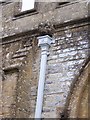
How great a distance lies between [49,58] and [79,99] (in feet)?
3.76

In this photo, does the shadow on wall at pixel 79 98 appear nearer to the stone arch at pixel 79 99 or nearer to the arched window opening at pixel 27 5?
the stone arch at pixel 79 99

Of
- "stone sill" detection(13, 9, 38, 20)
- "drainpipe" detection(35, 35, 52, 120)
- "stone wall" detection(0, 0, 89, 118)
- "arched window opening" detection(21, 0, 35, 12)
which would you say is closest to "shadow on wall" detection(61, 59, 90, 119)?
"stone wall" detection(0, 0, 89, 118)

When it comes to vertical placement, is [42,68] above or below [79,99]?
above

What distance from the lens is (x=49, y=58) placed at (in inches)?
311

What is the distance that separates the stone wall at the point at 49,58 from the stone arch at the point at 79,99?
114 mm

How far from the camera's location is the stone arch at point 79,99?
7141 mm

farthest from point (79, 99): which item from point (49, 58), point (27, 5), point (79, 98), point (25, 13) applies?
point (27, 5)

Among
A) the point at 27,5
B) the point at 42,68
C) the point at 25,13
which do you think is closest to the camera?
the point at 42,68

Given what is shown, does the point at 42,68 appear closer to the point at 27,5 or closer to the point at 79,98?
the point at 79,98

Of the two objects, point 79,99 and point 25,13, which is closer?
point 79,99

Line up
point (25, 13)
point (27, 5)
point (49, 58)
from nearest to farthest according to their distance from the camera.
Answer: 1. point (49, 58)
2. point (25, 13)
3. point (27, 5)

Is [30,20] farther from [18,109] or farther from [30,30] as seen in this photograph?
[18,109]

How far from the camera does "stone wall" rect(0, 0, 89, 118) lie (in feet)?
24.5

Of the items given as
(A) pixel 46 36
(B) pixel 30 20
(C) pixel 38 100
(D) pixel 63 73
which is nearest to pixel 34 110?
(C) pixel 38 100
